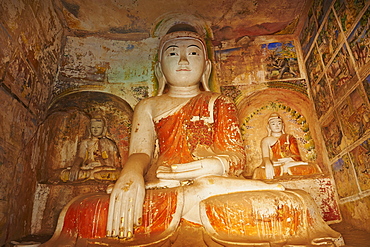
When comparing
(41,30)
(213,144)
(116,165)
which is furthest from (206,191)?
(41,30)

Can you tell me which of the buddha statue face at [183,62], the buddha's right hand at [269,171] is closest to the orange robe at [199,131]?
the buddha statue face at [183,62]

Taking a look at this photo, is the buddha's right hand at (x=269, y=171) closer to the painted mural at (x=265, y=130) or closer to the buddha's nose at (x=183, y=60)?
the painted mural at (x=265, y=130)

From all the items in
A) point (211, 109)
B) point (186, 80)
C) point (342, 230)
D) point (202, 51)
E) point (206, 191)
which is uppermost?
point (202, 51)

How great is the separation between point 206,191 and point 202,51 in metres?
1.84

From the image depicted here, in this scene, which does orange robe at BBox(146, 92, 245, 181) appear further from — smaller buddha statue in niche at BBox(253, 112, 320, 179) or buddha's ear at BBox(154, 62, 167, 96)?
smaller buddha statue in niche at BBox(253, 112, 320, 179)

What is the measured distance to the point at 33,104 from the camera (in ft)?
10.4

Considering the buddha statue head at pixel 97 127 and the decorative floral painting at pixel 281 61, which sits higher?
the decorative floral painting at pixel 281 61

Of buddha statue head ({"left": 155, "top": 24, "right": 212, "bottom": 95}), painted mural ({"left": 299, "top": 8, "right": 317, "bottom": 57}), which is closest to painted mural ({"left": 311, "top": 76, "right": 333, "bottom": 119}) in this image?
painted mural ({"left": 299, "top": 8, "right": 317, "bottom": 57})

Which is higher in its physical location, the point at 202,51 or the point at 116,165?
the point at 202,51

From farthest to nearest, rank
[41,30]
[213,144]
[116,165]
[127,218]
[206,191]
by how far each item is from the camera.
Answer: [116,165] → [41,30] → [213,144] → [206,191] → [127,218]

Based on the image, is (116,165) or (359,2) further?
(116,165)

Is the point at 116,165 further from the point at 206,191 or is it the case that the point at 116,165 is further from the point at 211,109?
the point at 206,191

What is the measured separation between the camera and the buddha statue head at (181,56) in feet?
11.0

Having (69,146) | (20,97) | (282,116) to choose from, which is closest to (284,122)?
(282,116)
